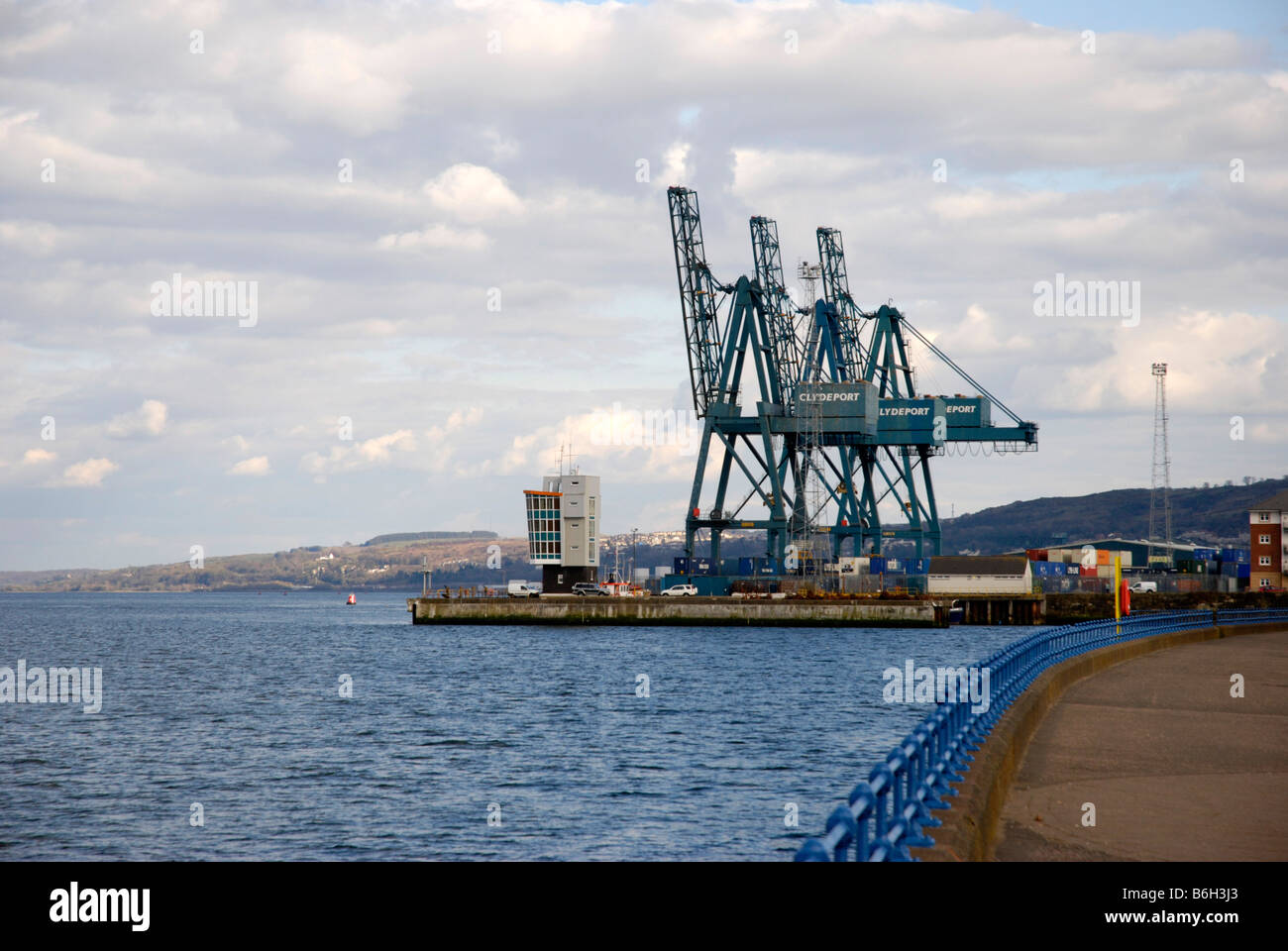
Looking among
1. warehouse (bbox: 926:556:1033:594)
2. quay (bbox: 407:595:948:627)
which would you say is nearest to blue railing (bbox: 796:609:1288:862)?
quay (bbox: 407:595:948:627)

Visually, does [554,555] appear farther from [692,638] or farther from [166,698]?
[166,698]

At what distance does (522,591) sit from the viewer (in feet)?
355

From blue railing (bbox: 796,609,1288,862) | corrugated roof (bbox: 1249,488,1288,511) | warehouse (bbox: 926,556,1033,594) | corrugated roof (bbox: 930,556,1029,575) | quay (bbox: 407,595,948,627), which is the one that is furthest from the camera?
corrugated roof (bbox: 1249,488,1288,511)

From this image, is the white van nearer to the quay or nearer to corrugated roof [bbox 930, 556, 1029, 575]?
the quay

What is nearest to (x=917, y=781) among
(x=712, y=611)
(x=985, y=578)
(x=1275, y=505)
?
(x=712, y=611)

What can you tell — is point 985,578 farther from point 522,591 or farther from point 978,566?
point 522,591

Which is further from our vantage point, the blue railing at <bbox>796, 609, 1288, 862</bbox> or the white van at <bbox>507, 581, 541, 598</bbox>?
the white van at <bbox>507, 581, 541, 598</bbox>

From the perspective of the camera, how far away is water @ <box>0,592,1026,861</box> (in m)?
23.0

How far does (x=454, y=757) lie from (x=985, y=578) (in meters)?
84.7

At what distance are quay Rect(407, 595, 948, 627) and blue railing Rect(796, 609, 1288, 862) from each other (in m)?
71.1

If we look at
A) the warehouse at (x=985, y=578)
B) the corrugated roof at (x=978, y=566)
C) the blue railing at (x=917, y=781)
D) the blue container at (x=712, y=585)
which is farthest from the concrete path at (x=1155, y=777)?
the corrugated roof at (x=978, y=566)

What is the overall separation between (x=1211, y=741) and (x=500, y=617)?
282 feet

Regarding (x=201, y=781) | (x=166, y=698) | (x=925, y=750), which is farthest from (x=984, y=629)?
(x=925, y=750)

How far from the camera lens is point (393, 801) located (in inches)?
1056
